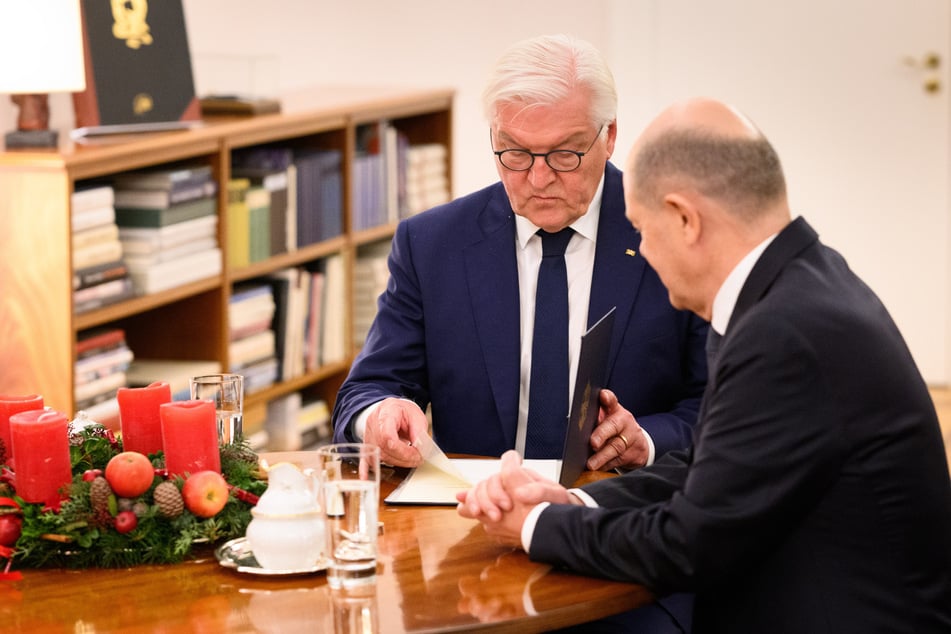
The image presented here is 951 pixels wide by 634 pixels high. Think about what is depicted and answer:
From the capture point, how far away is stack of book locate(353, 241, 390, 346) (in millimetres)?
4730

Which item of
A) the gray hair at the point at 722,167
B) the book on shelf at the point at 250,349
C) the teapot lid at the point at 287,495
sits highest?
the gray hair at the point at 722,167

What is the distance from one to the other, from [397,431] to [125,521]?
534mm

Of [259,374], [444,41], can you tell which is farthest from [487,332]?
[444,41]

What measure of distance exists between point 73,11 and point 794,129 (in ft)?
12.1

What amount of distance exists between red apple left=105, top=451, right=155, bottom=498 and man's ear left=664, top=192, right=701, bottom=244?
72 cm

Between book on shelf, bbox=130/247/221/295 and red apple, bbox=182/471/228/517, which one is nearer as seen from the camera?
red apple, bbox=182/471/228/517

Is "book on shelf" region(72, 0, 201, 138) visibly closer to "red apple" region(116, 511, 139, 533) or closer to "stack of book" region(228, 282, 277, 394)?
"stack of book" region(228, 282, 277, 394)

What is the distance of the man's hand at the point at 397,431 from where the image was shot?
2.03 m

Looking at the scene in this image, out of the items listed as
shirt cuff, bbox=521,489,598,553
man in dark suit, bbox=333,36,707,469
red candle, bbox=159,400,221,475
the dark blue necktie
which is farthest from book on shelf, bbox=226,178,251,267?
shirt cuff, bbox=521,489,598,553

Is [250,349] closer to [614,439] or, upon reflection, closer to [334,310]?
[334,310]

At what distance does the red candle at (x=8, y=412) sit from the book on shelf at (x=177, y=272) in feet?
5.28

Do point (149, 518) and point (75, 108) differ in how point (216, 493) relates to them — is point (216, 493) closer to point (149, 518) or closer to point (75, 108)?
point (149, 518)

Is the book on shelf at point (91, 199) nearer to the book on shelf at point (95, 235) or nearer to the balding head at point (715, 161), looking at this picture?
the book on shelf at point (95, 235)

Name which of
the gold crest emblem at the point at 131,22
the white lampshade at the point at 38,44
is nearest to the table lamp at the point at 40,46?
the white lampshade at the point at 38,44
